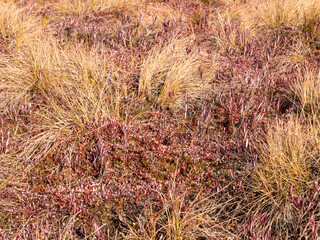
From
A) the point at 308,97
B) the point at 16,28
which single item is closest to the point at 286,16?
the point at 308,97

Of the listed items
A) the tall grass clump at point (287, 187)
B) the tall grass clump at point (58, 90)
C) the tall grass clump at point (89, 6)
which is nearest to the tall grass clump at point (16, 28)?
the tall grass clump at point (58, 90)

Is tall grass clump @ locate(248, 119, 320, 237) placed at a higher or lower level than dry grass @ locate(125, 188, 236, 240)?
higher

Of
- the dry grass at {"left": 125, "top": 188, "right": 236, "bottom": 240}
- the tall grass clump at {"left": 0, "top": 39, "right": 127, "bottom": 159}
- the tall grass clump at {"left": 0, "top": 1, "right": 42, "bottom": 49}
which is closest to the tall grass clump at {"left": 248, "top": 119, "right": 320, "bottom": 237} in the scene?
the dry grass at {"left": 125, "top": 188, "right": 236, "bottom": 240}

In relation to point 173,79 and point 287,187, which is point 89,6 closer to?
point 173,79

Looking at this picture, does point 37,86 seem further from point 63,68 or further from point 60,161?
point 60,161

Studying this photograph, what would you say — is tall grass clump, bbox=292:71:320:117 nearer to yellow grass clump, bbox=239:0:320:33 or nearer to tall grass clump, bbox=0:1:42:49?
yellow grass clump, bbox=239:0:320:33

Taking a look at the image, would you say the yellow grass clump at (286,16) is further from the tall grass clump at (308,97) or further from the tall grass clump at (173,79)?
the tall grass clump at (308,97)

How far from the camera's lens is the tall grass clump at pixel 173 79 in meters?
3.74

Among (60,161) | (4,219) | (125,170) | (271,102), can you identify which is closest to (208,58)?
(271,102)

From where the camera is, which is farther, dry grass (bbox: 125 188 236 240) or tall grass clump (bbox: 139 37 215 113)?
tall grass clump (bbox: 139 37 215 113)

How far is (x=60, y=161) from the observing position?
305 centimetres

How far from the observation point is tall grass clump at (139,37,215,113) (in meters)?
3.74

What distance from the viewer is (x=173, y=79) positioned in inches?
150

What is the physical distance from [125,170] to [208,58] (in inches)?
95.5
